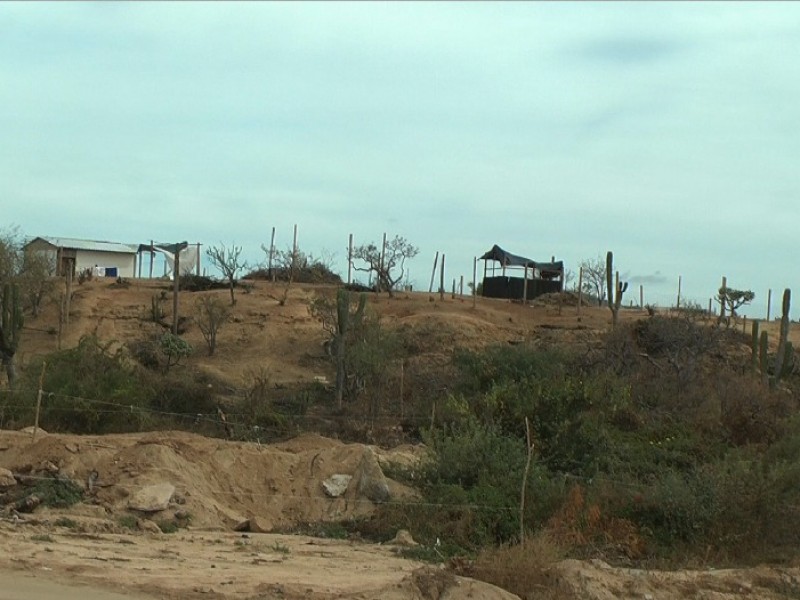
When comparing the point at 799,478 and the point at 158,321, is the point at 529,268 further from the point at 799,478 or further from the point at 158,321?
the point at 799,478

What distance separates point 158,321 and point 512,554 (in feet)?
99.4

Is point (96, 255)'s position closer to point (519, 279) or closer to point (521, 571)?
point (519, 279)

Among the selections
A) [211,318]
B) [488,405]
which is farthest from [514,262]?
[488,405]

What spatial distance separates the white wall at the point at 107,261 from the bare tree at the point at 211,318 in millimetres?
14838

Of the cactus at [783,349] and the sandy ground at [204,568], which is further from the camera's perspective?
the cactus at [783,349]

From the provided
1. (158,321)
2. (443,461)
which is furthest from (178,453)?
(158,321)

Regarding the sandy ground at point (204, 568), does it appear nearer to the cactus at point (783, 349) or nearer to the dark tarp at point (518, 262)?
the cactus at point (783, 349)

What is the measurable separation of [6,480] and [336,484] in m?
5.77

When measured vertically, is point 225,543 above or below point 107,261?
below

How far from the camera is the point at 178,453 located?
20.1m

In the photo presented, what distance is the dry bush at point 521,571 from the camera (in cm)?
1166

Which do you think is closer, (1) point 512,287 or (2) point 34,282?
(2) point 34,282

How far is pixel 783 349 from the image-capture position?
3206cm

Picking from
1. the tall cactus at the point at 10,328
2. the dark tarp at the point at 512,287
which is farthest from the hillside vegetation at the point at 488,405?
the dark tarp at the point at 512,287
